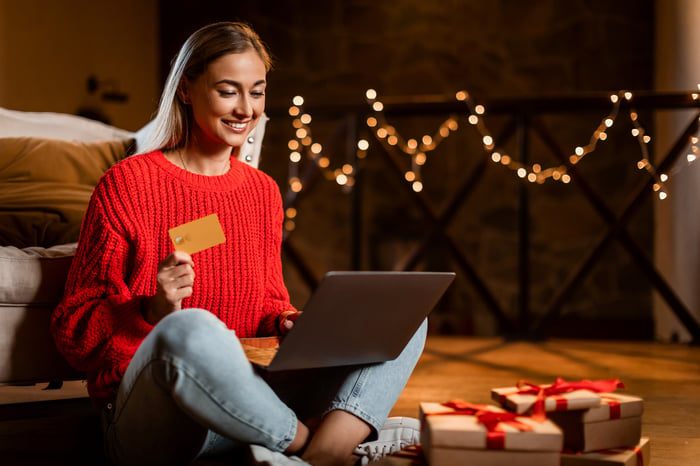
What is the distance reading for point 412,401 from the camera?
77.0 inches

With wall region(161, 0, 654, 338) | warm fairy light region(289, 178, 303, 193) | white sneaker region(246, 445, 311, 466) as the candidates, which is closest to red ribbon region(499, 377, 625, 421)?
white sneaker region(246, 445, 311, 466)

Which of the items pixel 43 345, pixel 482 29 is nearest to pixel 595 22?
pixel 482 29

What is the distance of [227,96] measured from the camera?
4.36 ft

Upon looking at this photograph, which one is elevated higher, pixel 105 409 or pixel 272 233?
pixel 272 233

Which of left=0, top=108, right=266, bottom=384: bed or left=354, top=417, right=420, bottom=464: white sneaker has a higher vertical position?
left=0, top=108, right=266, bottom=384: bed

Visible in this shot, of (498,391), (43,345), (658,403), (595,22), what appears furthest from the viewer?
(595,22)

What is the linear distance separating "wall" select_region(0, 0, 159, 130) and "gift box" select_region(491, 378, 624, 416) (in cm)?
325

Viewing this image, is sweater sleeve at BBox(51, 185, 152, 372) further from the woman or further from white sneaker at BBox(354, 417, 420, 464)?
white sneaker at BBox(354, 417, 420, 464)

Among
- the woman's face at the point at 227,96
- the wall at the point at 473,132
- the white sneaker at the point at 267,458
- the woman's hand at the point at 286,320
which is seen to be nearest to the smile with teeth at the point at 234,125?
the woman's face at the point at 227,96

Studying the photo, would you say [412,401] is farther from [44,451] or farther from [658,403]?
[44,451]

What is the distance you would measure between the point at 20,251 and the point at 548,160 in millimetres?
3474

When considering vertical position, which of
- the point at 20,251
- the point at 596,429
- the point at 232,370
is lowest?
the point at 596,429

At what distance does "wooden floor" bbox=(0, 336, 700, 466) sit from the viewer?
4.78ft

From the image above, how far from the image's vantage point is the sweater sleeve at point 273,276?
1404mm
